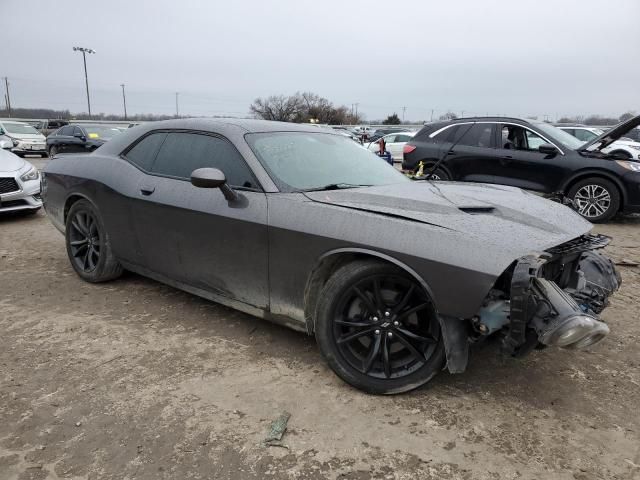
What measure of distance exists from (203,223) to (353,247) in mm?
1173

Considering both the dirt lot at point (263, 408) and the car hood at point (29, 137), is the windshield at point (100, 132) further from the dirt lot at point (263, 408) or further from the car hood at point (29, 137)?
the dirt lot at point (263, 408)

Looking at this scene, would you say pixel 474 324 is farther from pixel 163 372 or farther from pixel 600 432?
pixel 163 372

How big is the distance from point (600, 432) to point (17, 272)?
502cm

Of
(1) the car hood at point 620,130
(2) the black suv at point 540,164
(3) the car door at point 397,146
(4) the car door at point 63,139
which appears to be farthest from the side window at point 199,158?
(4) the car door at point 63,139

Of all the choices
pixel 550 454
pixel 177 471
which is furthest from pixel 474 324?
pixel 177 471

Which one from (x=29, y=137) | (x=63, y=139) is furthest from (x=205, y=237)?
(x=29, y=137)

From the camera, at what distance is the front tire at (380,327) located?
2557mm

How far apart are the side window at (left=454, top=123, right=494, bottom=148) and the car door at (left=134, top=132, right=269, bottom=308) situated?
5.77 metres

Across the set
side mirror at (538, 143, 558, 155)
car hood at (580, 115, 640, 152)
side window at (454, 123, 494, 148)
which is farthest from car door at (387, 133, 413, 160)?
car hood at (580, 115, 640, 152)

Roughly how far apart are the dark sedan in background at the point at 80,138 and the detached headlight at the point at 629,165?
1538 centimetres

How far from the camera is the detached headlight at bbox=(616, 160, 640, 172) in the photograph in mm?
7258

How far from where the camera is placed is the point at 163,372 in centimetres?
290

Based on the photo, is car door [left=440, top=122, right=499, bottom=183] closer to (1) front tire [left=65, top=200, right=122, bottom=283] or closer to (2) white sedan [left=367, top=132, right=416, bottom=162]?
(1) front tire [left=65, top=200, right=122, bottom=283]

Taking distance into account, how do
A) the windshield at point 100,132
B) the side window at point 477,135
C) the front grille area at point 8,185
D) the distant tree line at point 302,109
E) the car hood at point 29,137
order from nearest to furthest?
the front grille area at point 8,185 < the side window at point 477,135 < the windshield at point 100,132 < the car hood at point 29,137 < the distant tree line at point 302,109
